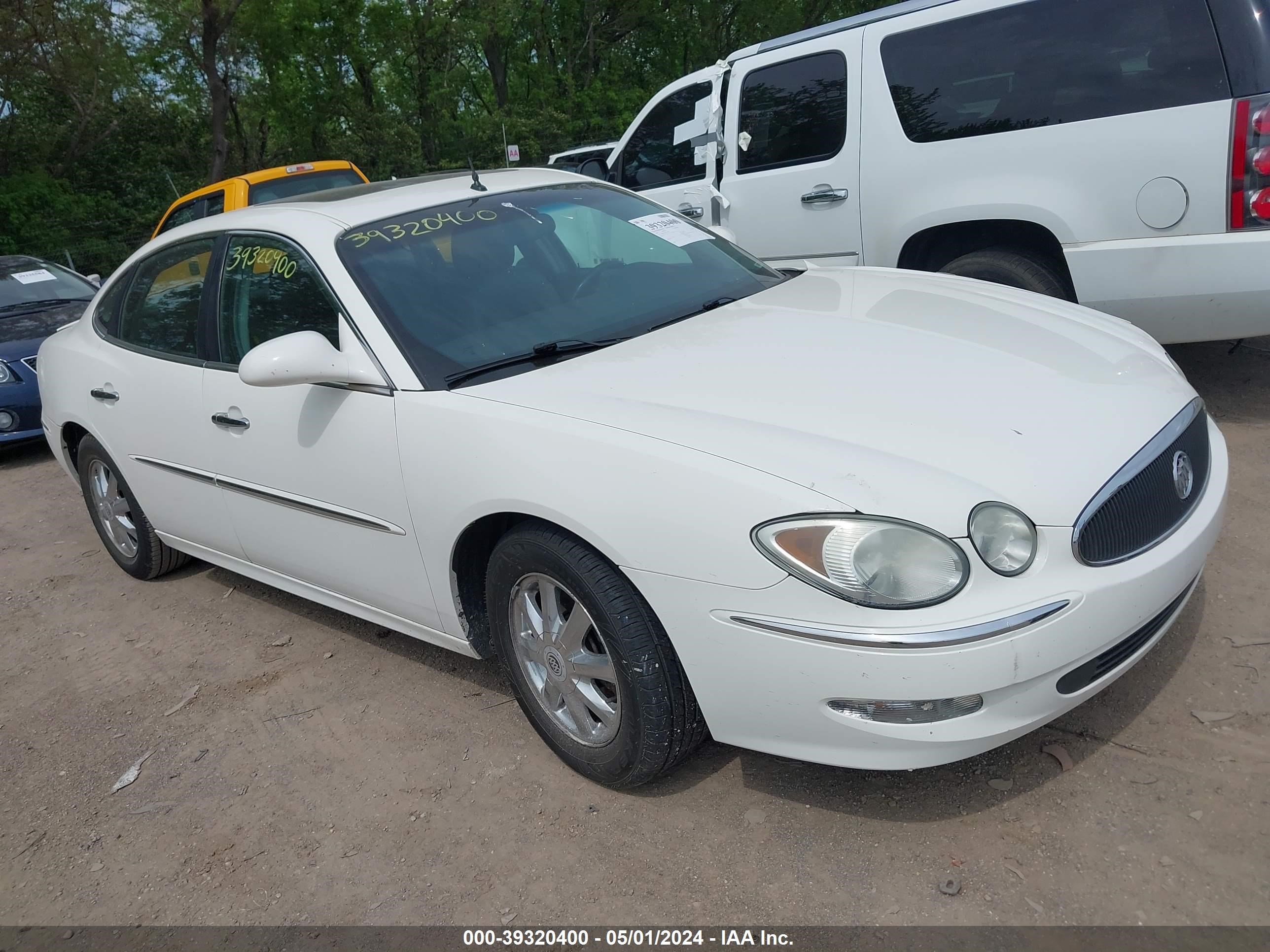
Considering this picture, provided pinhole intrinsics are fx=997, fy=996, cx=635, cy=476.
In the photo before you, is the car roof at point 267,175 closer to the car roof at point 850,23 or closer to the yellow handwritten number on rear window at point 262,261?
the car roof at point 850,23

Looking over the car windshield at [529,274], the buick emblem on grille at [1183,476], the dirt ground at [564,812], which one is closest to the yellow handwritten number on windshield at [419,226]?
the car windshield at [529,274]

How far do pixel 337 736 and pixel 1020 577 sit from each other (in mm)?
2158

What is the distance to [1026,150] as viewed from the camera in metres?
4.57

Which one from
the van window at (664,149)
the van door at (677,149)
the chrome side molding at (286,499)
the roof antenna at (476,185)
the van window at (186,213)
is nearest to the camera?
the chrome side molding at (286,499)

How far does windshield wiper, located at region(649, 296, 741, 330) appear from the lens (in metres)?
3.15

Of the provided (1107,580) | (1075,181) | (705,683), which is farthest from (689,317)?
(1075,181)

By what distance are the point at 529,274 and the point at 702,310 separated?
58 cm

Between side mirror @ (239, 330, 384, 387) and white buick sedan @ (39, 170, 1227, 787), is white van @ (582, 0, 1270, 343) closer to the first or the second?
white buick sedan @ (39, 170, 1227, 787)

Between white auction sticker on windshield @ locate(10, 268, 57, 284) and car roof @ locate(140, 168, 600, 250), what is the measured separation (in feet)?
17.5

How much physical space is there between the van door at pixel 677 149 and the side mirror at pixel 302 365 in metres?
3.39

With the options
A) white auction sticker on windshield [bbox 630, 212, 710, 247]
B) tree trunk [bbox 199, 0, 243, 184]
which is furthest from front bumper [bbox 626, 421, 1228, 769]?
tree trunk [bbox 199, 0, 243, 184]

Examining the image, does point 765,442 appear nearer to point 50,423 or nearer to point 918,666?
point 918,666

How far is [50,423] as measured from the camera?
4680 millimetres
